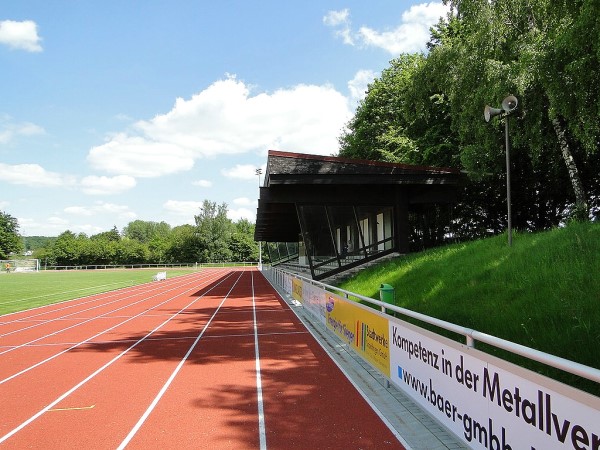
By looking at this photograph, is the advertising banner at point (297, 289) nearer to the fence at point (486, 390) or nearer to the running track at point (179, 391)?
the running track at point (179, 391)

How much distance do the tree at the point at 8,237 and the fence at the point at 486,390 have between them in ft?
390

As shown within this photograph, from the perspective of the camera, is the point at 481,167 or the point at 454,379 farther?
the point at 481,167

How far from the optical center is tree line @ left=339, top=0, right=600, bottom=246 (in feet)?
34.9

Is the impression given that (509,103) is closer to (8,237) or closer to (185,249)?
(185,249)

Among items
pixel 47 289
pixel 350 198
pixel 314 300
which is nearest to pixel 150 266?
Answer: pixel 47 289

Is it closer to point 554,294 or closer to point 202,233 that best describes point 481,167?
point 554,294

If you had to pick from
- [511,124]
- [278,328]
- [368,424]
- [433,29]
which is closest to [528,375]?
[368,424]

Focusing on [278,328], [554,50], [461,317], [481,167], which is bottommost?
[278,328]

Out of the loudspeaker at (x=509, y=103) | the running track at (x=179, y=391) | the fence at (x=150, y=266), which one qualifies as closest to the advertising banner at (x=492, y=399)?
the running track at (x=179, y=391)

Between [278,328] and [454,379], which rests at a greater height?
[454,379]

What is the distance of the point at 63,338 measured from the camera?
10852 millimetres

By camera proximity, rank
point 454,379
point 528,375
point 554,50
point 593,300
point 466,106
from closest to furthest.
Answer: point 528,375 → point 454,379 → point 593,300 → point 554,50 → point 466,106

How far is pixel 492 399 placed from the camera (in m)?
3.16

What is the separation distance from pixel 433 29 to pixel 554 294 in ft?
84.6
